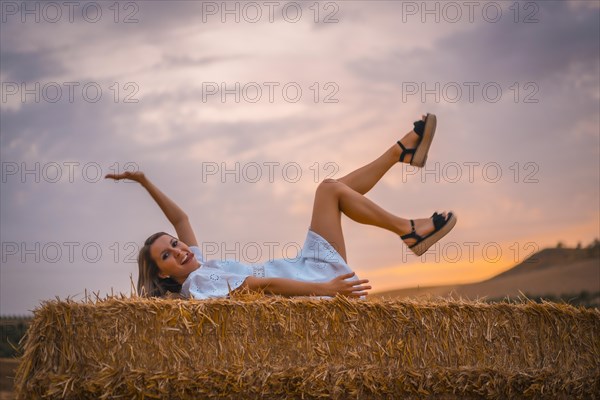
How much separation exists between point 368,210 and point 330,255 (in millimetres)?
442

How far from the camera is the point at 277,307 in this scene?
4020 millimetres

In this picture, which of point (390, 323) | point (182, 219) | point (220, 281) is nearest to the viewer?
point (390, 323)

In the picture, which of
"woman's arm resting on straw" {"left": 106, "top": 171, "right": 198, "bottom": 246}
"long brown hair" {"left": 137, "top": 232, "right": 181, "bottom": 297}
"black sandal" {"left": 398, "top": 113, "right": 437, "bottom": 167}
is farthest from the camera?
"woman's arm resting on straw" {"left": 106, "top": 171, "right": 198, "bottom": 246}

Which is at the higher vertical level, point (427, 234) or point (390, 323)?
point (427, 234)

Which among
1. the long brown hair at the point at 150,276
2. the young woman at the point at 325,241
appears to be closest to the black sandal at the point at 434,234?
the young woman at the point at 325,241

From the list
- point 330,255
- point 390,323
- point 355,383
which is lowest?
point 355,383

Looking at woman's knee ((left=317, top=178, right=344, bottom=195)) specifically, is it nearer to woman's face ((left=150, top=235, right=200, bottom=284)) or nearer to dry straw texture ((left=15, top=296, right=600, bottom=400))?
woman's face ((left=150, top=235, right=200, bottom=284))

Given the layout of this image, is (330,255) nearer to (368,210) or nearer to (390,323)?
(368,210)

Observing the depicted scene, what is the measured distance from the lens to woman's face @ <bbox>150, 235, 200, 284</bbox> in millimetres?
5125

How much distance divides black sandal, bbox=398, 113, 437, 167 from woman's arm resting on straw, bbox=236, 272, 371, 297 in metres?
1.28

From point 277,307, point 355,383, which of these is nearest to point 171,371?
point 277,307

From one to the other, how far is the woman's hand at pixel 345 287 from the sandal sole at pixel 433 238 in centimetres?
77

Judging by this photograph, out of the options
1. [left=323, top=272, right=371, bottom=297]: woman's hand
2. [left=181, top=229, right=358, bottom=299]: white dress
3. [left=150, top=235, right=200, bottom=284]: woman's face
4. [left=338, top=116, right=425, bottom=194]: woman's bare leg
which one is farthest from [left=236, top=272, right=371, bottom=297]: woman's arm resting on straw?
[left=338, top=116, right=425, bottom=194]: woman's bare leg

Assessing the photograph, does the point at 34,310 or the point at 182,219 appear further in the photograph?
the point at 182,219
